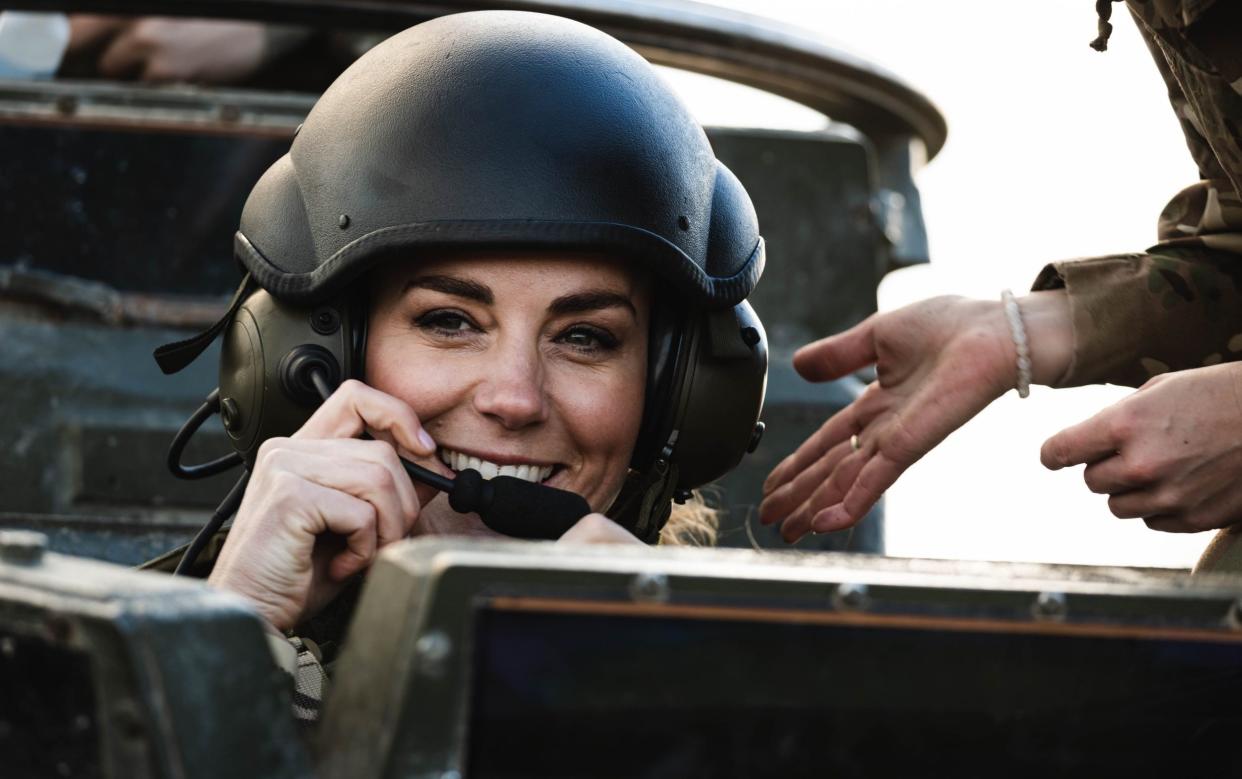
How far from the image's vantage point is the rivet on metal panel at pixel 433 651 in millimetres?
945

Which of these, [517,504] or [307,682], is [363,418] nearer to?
[517,504]

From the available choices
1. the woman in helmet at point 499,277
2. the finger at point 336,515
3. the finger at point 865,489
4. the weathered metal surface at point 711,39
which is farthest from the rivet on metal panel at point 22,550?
the weathered metal surface at point 711,39

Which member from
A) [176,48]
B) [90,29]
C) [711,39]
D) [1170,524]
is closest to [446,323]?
[1170,524]

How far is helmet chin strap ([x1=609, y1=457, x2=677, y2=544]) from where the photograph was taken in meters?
2.15

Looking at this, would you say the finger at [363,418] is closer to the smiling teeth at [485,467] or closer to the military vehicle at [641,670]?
the smiling teeth at [485,467]

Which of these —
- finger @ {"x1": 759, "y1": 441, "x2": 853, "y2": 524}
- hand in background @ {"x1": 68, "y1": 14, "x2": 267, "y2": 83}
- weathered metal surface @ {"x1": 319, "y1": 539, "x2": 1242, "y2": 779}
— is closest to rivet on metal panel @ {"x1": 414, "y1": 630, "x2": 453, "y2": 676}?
weathered metal surface @ {"x1": 319, "y1": 539, "x2": 1242, "y2": 779}

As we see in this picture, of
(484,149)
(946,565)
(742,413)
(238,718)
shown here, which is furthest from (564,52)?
(238,718)

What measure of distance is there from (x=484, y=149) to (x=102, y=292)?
1261mm

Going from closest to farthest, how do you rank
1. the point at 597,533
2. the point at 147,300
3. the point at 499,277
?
the point at 597,533 → the point at 499,277 → the point at 147,300

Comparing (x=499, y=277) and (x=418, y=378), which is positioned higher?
(x=499, y=277)

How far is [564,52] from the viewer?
2.10 meters

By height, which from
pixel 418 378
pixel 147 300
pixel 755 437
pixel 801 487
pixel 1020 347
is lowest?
pixel 147 300

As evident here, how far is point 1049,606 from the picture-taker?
1035 mm

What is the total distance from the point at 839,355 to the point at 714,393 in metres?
0.45
